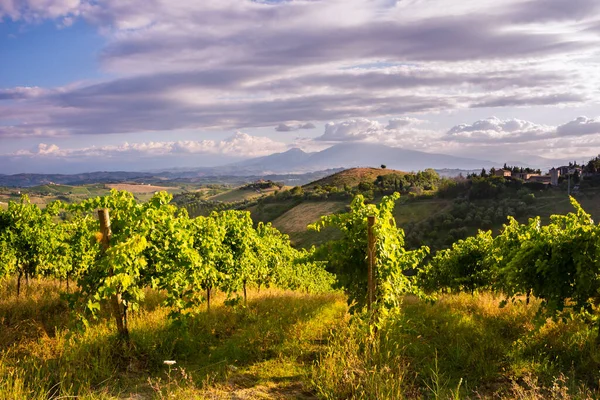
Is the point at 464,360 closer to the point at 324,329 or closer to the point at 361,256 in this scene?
the point at 361,256

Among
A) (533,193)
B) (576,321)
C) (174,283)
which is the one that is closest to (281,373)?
(174,283)

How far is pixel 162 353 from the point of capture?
25.7ft

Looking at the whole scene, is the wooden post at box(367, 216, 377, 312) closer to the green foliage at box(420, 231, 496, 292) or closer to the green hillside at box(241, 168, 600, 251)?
the green foliage at box(420, 231, 496, 292)

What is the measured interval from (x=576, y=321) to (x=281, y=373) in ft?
22.2

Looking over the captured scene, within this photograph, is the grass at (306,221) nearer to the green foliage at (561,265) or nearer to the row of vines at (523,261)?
the row of vines at (523,261)

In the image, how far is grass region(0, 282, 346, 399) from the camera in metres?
6.31

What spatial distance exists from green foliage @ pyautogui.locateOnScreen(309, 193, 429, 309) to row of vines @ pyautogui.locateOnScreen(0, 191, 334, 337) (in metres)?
0.93

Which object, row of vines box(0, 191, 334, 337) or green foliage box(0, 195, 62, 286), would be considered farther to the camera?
green foliage box(0, 195, 62, 286)

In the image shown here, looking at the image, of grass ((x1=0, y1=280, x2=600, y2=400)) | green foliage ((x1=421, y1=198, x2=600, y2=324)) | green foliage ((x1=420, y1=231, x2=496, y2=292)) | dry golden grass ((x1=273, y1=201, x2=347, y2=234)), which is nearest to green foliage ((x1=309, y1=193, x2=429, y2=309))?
grass ((x1=0, y1=280, x2=600, y2=400))

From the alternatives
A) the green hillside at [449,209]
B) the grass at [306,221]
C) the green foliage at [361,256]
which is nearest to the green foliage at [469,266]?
the green foliage at [361,256]

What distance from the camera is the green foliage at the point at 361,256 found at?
8359 millimetres

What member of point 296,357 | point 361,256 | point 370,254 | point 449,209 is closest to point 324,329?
point 296,357

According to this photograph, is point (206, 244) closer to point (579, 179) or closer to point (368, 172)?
point (579, 179)

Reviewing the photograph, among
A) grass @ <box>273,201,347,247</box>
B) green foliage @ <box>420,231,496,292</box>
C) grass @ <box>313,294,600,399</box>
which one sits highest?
grass @ <box>313,294,600,399</box>
